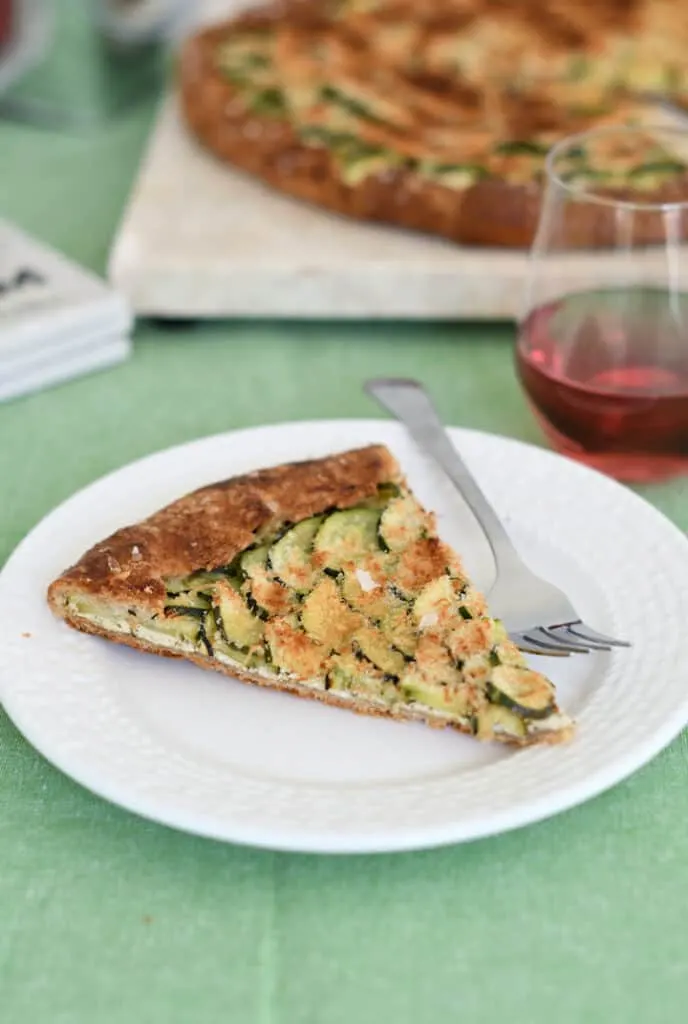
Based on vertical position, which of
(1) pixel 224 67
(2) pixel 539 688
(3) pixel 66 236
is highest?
(2) pixel 539 688

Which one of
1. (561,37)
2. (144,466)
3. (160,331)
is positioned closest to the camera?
(144,466)

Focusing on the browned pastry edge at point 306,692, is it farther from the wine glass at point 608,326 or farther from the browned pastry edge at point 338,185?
the browned pastry edge at point 338,185

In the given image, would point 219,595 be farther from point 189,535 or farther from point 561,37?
point 561,37

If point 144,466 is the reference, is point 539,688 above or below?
above

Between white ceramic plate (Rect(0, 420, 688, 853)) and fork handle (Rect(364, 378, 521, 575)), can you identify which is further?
fork handle (Rect(364, 378, 521, 575))

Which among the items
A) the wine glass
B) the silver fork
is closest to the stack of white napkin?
the silver fork

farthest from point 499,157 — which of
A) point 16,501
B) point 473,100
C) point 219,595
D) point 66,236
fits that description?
point 219,595

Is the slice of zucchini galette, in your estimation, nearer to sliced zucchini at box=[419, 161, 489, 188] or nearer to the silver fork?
the silver fork
